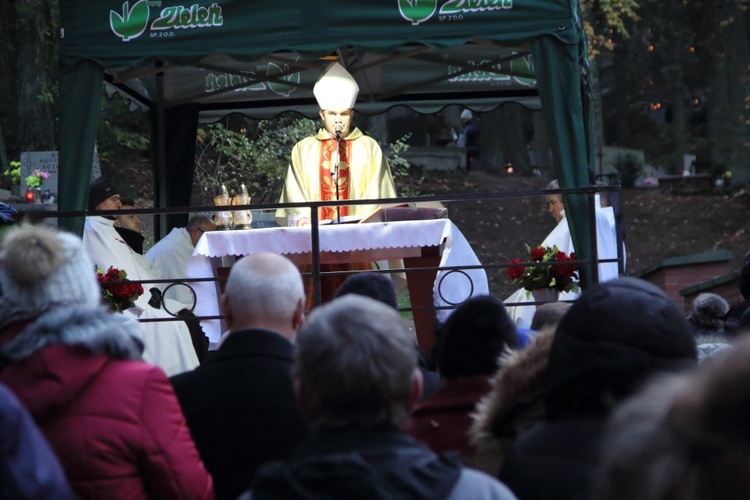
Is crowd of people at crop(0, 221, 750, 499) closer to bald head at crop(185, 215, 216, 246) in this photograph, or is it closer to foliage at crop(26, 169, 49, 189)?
bald head at crop(185, 215, 216, 246)

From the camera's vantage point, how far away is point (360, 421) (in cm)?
227

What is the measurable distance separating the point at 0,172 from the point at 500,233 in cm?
989

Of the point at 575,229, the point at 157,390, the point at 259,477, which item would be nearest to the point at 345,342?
the point at 259,477

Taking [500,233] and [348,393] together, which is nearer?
[348,393]

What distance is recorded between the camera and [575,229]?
6906 millimetres

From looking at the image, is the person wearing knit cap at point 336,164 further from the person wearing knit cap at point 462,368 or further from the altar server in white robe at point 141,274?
the person wearing knit cap at point 462,368

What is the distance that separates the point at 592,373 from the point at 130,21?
5273 mm

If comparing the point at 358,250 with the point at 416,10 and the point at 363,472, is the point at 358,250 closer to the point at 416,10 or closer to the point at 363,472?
the point at 416,10

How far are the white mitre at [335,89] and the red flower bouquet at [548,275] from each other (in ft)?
6.77

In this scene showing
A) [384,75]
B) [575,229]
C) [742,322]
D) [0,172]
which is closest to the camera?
[742,322]

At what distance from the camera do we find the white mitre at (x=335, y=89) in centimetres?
862

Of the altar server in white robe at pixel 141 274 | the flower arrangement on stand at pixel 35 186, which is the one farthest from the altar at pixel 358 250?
the flower arrangement on stand at pixel 35 186

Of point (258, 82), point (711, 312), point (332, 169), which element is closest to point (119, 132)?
point (258, 82)

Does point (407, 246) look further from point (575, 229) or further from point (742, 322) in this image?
point (742, 322)
